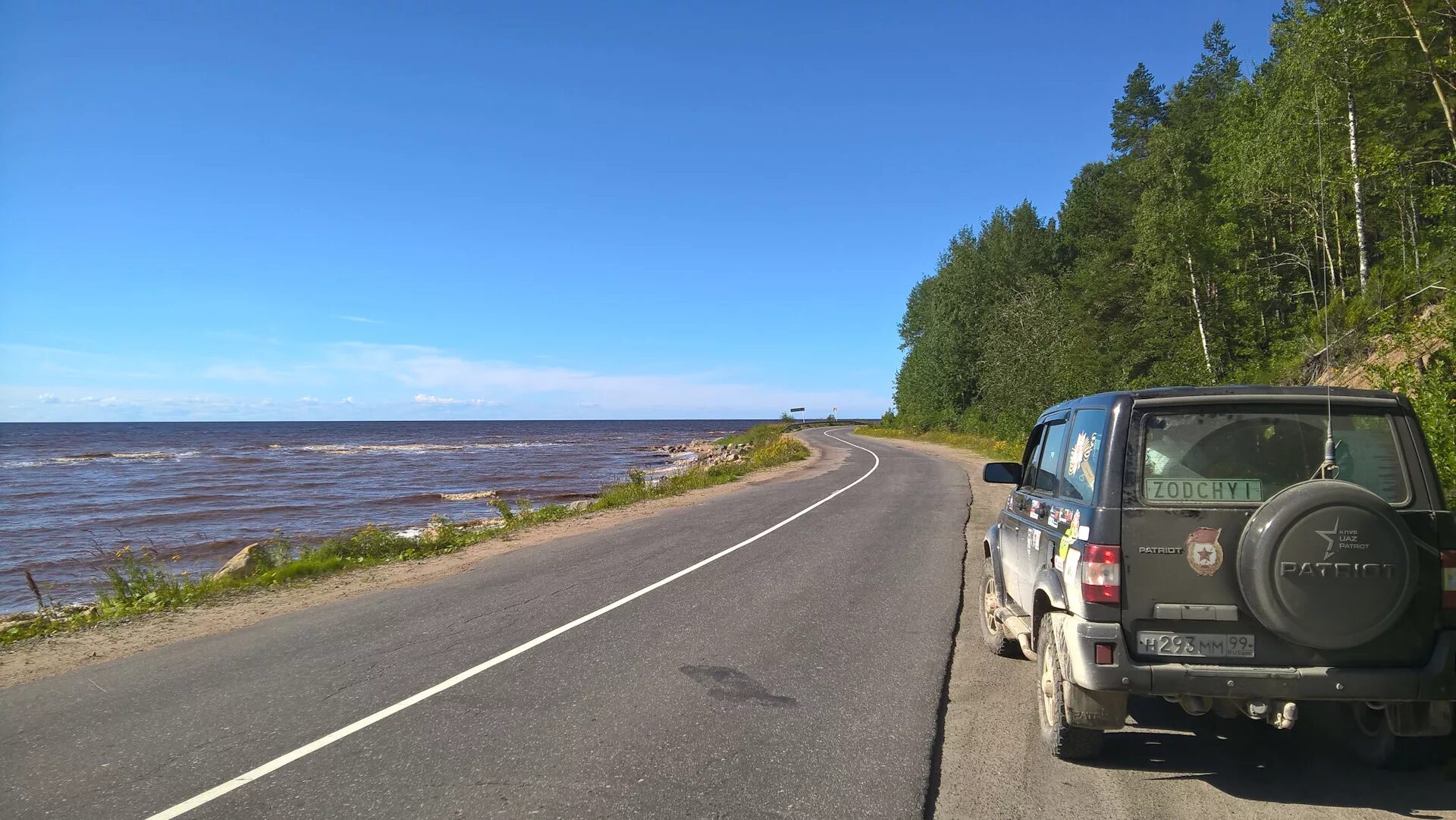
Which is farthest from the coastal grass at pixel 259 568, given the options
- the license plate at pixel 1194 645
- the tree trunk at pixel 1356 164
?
the tree trunk at pixel 1356 164

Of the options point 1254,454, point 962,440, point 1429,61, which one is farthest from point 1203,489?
point 962,440

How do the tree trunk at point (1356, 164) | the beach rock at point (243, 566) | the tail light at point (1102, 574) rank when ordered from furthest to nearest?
the tree trunk at point (1356, 164)
the beach rock at point (243, 566)
the tail light at point (1102, 574)

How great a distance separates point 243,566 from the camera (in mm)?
11453

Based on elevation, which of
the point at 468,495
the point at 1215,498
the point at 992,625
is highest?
the point at 1215,498

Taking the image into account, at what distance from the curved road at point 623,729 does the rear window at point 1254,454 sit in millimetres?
1498

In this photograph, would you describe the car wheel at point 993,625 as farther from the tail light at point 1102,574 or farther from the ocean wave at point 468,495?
the ocean wave at point 468,495

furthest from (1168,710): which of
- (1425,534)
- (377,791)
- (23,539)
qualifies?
(23,539)

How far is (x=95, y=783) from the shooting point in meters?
4.14

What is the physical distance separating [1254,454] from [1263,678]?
1082mm

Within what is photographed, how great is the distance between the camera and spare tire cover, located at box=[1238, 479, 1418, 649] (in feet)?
11.5

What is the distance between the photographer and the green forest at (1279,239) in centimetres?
1595

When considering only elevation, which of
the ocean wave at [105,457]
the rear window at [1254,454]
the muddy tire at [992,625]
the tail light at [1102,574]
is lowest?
the ocean wave at [105,457]

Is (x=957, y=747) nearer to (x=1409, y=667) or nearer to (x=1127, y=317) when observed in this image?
(x=1409, y=667)

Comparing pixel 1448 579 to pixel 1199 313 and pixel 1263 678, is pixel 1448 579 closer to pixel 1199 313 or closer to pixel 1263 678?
pixel 1263 678
